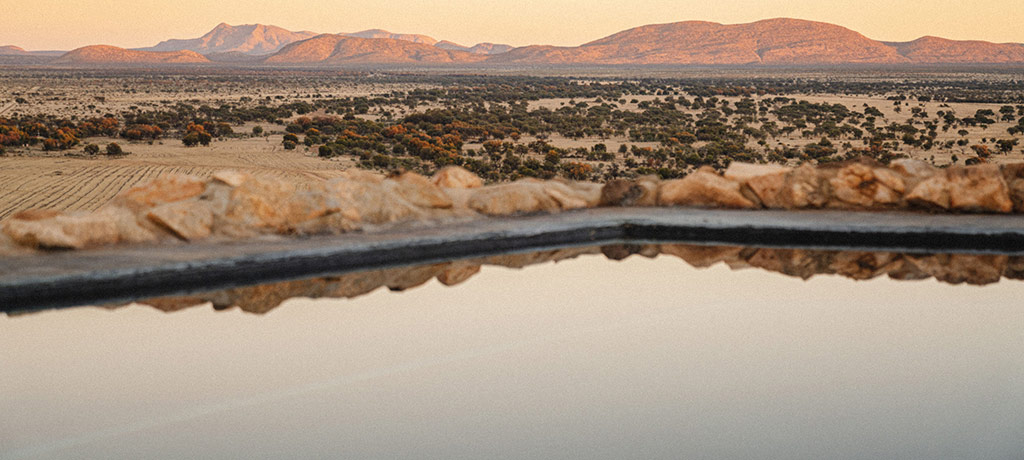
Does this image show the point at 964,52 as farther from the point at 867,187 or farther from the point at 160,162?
the point at 867,187

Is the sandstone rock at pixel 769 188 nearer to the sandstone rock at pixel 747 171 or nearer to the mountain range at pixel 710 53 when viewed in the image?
the sandstone rock at pixel 747 171

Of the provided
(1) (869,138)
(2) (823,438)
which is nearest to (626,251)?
(2) (823,438)

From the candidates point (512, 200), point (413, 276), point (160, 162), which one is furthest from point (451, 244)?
point (160, 162)

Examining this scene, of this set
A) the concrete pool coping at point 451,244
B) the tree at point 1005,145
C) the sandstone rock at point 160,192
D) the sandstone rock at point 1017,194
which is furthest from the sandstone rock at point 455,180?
the tree at point 1005,145

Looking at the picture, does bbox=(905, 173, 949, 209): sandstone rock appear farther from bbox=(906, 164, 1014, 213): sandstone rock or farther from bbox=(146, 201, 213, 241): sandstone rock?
bbox=(146, 201, 213, 241): sandstone rock

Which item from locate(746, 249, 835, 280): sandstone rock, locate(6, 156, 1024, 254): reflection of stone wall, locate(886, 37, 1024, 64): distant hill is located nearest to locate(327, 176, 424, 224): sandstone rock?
locate(6, 156, 1024, 254): reflection of stone wall
